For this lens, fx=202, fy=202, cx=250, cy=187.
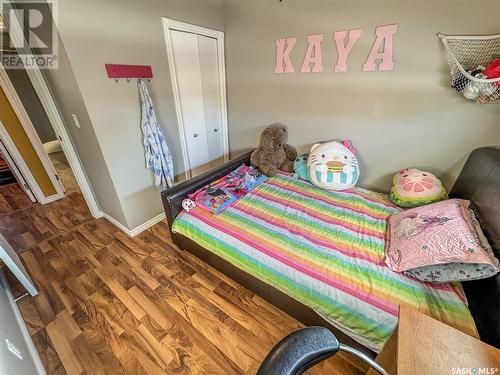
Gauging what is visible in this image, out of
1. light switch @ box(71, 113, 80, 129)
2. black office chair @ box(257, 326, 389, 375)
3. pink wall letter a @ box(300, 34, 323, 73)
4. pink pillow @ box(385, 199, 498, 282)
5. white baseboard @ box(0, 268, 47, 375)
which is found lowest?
white baseboard @ box(0, 268, 47, 375)

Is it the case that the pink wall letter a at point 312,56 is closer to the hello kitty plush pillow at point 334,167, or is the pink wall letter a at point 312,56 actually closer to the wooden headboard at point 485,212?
the hello kitty plush pillow at point 334,167

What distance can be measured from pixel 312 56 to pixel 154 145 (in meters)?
1.74

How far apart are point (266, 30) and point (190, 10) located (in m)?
0.78

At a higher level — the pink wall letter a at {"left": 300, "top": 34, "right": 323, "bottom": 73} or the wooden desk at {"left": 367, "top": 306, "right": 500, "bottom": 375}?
the pink wall letter a at {"left": 300, "top": 34, "right": 323, "bottom": 73}

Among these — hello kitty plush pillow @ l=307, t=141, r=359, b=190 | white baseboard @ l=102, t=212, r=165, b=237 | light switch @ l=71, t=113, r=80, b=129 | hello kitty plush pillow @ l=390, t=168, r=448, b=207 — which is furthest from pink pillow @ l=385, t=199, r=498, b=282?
light switch @ l=71, t=113, r=80, b=129

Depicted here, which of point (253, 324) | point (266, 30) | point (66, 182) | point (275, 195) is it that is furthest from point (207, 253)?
point (66, 182)

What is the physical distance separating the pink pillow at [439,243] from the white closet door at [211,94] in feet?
7.41

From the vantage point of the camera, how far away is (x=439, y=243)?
104cm

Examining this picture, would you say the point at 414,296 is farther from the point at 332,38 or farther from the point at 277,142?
the point at 332,38

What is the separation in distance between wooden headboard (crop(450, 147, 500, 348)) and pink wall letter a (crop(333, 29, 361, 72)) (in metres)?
1.21

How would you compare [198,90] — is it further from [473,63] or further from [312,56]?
[473,63]

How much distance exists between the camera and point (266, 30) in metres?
2.12

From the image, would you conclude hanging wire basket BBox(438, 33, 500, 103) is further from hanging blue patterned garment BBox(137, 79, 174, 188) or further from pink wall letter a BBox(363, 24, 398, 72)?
hanging blue patterned garment BBox(137, 79, 174, 188)

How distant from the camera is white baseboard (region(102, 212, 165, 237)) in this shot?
6.88 feet
